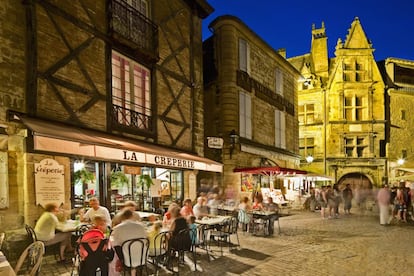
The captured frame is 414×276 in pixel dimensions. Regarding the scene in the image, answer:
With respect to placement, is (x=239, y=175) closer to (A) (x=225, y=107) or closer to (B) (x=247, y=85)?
(A) (x=225, y=107)

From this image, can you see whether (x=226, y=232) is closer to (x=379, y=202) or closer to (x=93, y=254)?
(x=93, y=254)

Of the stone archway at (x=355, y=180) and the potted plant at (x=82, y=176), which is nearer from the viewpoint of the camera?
the potted plant at (x=82, y=176)

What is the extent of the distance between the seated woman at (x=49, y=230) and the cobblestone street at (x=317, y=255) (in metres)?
0.40

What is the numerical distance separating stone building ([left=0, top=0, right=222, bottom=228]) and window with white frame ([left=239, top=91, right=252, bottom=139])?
271 cm

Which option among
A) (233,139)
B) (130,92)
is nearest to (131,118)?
(130,92)

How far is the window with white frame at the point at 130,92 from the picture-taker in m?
8.55

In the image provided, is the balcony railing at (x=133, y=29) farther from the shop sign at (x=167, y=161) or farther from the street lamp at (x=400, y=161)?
the street lamp at (x=400, y=161)

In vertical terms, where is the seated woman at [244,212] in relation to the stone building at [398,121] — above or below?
below

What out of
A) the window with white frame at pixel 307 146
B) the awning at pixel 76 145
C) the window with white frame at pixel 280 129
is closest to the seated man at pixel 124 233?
the awning at pixel 76 145

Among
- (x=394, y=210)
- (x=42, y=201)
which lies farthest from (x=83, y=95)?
(x=394, y=210)

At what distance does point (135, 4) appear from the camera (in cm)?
937

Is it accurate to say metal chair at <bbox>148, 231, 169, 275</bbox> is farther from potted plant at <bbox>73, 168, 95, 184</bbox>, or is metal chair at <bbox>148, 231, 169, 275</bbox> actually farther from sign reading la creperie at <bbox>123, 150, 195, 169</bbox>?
potted plant at <bbox>73, 168, 95, 184</bbox>

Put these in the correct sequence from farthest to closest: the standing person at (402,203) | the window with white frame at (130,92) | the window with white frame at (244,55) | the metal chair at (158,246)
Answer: the window with white frame at (244,55)
the standing person at (402,203)
the window with white frame at (130,92)
the metal chair at (158,246)

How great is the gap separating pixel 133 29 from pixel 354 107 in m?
18.7
